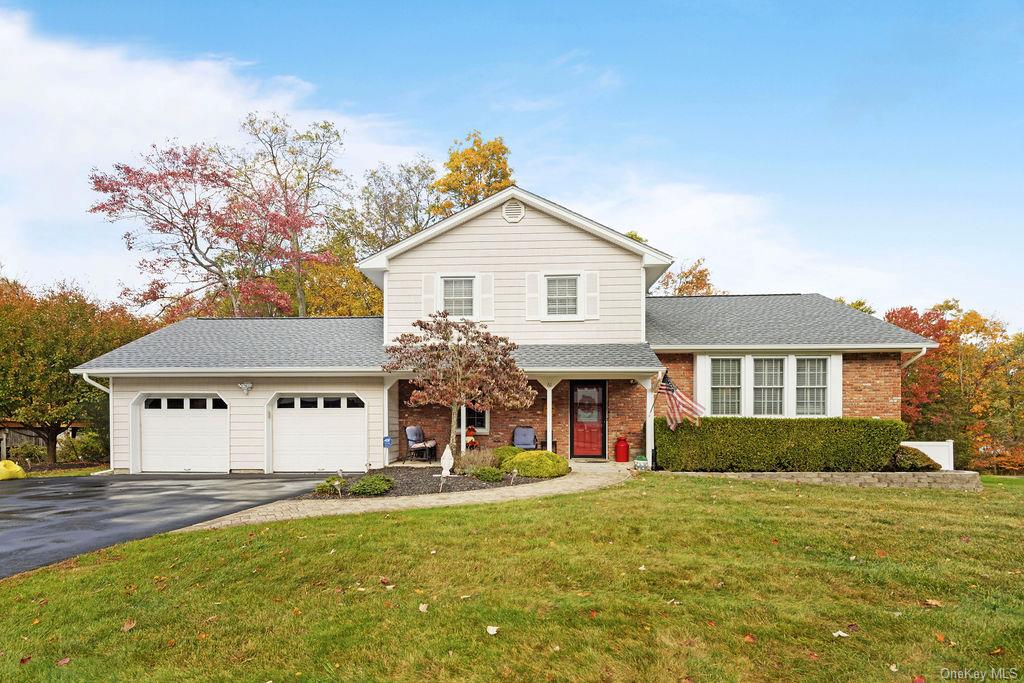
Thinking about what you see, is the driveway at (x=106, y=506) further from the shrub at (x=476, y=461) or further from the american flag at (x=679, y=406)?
the american flag at (x=679, y=406)

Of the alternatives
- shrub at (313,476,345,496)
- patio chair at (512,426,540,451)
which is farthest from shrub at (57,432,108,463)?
patio chair at (512,426,540,451)

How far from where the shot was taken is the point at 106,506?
1038 centimetres

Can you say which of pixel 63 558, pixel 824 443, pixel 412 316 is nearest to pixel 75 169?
pixel 412 316

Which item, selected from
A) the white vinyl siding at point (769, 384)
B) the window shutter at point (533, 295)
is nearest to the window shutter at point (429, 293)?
the window shutter at point (533, 295)

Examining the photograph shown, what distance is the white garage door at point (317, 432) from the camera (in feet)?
50.1

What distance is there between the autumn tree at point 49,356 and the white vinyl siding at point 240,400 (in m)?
4.65

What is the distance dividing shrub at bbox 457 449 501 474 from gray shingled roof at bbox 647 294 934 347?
19.2 ft

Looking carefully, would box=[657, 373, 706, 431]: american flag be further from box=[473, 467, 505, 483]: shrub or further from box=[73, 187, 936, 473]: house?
box=[473, 467, 505, 483]: shrub

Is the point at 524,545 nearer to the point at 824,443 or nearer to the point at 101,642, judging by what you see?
the point at 101,642

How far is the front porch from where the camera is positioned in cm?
1585

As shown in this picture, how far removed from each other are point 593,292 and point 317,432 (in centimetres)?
875

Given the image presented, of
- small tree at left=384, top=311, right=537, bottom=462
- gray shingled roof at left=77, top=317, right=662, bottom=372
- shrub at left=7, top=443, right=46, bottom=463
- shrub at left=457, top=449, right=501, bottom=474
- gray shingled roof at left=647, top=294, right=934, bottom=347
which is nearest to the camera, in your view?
shrub at left=457, top=449, right=501, bottom=474

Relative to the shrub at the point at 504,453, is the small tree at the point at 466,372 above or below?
above

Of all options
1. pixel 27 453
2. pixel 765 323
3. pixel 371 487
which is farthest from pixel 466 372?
pixel 27 453
